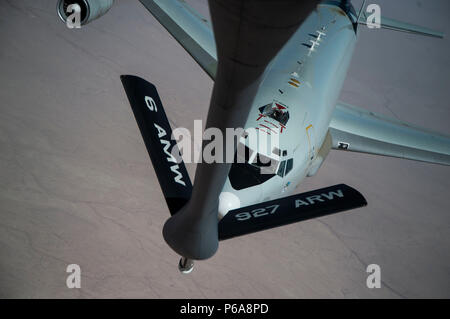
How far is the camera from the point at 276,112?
912cm

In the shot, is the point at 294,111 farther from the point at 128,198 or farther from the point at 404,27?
the point at 404,27

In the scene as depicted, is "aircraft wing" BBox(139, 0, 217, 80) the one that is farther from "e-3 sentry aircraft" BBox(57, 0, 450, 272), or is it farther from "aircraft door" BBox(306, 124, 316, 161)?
"aircraft door" BBox(306, 124, 316, 161)

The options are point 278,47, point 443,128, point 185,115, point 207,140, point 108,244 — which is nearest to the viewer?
point 278,47

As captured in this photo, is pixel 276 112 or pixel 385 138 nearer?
pixel 276 112

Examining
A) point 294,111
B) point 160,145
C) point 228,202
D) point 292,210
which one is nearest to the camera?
point 292,210

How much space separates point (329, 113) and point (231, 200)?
4.98 meters

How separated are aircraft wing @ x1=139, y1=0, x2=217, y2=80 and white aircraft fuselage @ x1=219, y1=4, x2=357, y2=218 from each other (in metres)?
3.09

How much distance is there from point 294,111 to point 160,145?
13.8 feet

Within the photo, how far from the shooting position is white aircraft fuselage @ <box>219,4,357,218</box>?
27.1 feet

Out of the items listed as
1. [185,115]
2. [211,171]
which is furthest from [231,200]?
[185,115]

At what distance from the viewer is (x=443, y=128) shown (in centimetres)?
1703

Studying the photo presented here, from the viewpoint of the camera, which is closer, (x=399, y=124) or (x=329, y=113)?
(x=329, y=113)

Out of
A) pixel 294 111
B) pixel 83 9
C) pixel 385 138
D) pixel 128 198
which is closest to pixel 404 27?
pixel 385 138
